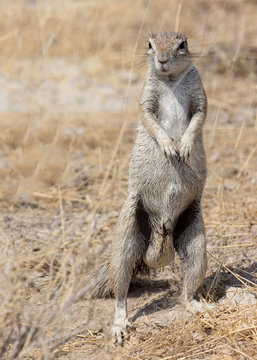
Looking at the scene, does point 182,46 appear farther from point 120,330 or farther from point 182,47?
point 120,330

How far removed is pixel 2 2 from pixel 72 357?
8397 mm

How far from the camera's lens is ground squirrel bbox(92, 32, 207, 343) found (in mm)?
3680

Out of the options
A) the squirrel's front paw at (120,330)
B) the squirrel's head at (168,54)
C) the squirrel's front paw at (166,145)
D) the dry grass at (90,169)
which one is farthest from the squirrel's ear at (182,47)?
the squirrel's front paw at (120,330)

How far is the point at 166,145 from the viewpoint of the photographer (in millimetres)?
3588

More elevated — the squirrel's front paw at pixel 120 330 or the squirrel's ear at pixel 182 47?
the squirrel's ear at pixel 182 47

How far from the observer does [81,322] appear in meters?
3.85

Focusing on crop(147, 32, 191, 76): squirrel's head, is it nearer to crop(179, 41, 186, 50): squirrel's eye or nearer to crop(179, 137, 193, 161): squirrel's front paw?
crop(179, 41, 186, 50): squirrel's eye

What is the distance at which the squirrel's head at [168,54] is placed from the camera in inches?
137

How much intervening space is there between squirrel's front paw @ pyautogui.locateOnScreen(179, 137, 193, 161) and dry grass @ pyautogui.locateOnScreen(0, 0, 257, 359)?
0.60m

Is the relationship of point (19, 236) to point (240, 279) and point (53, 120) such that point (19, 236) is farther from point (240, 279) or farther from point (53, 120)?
point (53, 120)

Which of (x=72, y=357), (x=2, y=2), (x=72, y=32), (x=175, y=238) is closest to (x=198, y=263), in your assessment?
(x=175, y=238)

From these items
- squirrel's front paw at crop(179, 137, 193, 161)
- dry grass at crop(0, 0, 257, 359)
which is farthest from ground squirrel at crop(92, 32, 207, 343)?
dry grass at crop(0, 0, 257, 359)

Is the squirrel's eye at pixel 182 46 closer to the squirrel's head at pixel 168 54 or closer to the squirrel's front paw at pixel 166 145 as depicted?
the squirrel's head at pixel 168 54

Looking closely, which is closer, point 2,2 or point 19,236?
point 19,236
